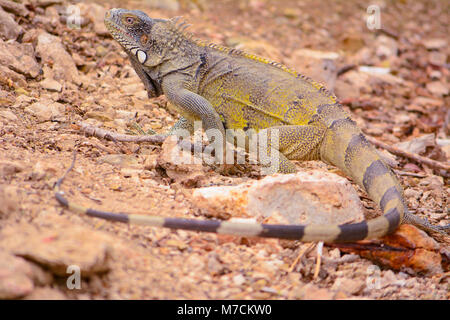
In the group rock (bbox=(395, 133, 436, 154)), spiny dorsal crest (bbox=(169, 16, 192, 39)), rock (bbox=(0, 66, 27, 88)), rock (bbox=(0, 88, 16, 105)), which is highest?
spiny dorsal crest (bbox=(169, 16, 192, 39))

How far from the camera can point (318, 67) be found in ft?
27.2

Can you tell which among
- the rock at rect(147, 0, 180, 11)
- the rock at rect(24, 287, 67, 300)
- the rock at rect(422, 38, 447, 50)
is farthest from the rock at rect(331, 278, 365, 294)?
the rock at rect(422, 38, 447, 50)

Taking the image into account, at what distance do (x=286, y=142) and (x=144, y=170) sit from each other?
163 cm

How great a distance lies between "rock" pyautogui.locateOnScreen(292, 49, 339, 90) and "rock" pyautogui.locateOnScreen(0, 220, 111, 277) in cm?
596

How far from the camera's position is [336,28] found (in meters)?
11.2

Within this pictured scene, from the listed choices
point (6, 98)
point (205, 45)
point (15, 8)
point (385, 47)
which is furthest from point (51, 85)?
point (385, 47)

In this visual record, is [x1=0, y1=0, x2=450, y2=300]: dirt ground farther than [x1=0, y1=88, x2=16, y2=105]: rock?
No

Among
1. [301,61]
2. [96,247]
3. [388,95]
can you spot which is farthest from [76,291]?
[388,95]

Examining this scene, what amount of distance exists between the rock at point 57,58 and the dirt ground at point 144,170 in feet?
0.06

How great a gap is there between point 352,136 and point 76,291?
330 centimetres

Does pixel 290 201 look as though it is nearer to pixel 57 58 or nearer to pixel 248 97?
pixel 248 97

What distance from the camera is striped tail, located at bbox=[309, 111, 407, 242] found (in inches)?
146

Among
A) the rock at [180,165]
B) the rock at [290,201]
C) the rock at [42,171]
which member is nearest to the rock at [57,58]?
the rock at [180,165]

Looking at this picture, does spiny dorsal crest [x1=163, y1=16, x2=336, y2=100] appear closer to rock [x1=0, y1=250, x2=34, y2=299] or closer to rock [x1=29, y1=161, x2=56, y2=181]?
rock [x1=29, y1=161, x2=56, y2=181]
